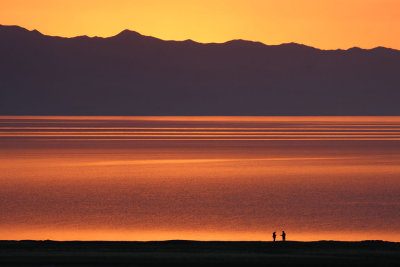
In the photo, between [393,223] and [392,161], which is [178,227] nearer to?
[393,223]

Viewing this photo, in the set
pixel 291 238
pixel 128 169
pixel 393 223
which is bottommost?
pixel 291 238

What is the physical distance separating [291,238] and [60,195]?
24.8 meters

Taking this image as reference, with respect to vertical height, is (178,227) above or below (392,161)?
below
